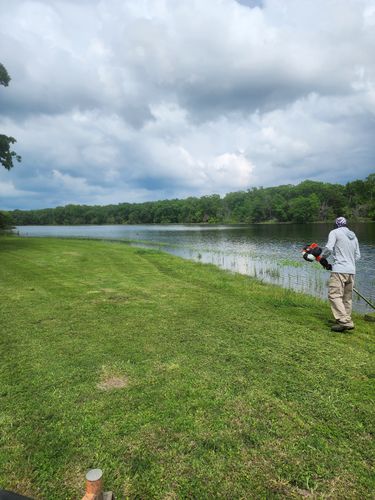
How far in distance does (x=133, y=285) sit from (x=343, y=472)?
840cm

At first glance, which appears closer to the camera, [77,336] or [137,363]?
[137,363]

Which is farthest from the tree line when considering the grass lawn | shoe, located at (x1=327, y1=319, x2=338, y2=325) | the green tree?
shoe, located at (x1=327, y1=319, x2=338, y2=325)

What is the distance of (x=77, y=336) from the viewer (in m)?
5.67

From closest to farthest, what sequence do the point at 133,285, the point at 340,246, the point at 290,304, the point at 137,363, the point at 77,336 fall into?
the point at 137,363
the point at 77,336
the point at 340,246
the point at 290,304
the point at 133,285

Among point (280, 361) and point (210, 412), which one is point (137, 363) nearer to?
point (210, 412)

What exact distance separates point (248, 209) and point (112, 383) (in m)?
134

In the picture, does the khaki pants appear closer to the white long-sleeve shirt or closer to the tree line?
the white long-sleeve shirt

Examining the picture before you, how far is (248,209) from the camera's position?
439 feet

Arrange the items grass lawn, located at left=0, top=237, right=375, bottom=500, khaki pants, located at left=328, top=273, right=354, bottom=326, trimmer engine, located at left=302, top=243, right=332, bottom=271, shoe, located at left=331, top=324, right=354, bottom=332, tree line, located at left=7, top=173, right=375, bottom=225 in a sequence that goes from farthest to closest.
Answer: tree line, located at left=7, top=173, right=375, bottom=225 < trimmer engine, located at left=302, top=243, right=332, bottom=271 < khaki pants, located at left=328, top=273, right=354, bottom=326 < shoe, located at left=331, top=324, right=354, bottom=332 < grass lawn, located at left=0, top=237, right=375, bottom=500

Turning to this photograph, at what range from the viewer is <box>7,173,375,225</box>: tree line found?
362 ft

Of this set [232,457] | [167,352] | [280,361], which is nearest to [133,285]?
[167,352]

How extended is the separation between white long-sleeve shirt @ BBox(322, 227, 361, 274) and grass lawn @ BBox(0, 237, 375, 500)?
1358mm

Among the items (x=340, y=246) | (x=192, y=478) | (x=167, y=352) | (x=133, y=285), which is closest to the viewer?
(x=192, y=478)

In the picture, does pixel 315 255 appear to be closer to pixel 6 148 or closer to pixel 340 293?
pixel 340 293
